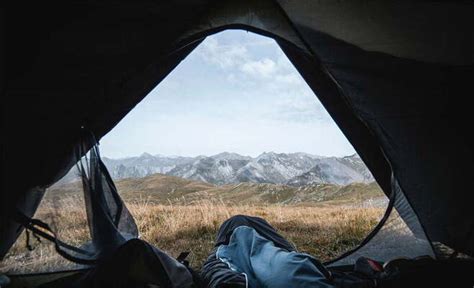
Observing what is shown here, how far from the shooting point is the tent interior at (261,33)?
6.31 ft

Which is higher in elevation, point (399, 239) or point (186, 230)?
point (399, 239)

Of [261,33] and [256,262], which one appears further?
[261,33]

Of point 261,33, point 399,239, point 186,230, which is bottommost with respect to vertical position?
point 186,230

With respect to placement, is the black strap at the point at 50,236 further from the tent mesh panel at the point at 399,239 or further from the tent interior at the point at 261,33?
the tent mesh panel at the point at 399,239

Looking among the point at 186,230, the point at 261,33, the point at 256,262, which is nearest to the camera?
the point at 256,262

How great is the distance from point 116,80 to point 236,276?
1.31m

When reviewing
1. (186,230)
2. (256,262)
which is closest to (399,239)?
(256,262)

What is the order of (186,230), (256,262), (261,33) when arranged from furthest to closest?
(186,230) < (261,33) < (256,262)

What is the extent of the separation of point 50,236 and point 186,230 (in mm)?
2280

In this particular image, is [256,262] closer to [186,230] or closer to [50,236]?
[50,236]

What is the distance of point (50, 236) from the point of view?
2.07 meters

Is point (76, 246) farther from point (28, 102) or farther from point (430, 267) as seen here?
point (430, 267)

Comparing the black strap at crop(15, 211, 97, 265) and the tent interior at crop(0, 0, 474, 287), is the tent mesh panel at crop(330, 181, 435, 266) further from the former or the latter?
the black strap at crop(15, 211, 97, 265)

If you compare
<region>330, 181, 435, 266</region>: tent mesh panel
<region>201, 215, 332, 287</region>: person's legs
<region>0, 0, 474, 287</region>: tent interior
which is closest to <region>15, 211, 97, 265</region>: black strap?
<region>0, 0, 474, 287</region>: tent interior
